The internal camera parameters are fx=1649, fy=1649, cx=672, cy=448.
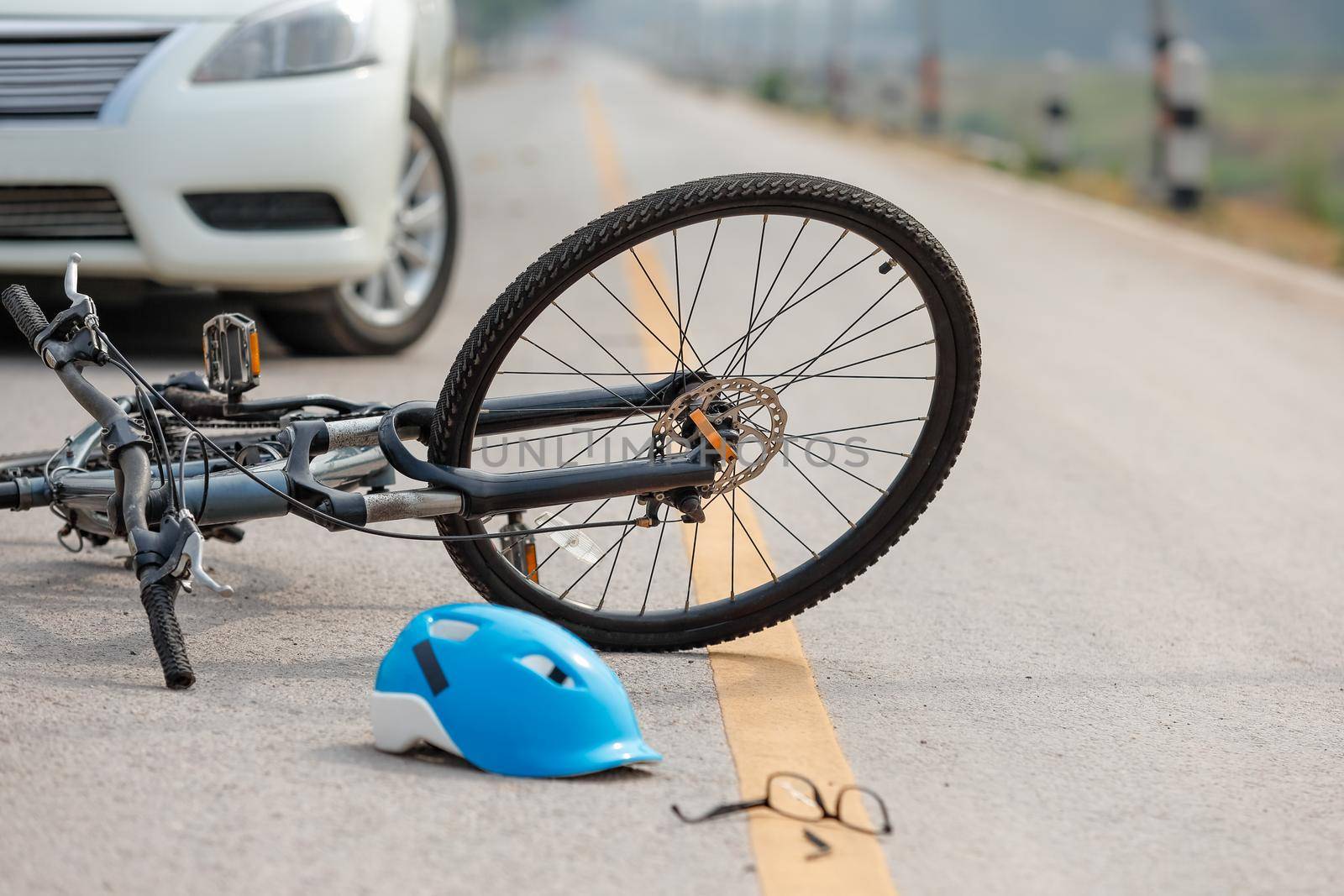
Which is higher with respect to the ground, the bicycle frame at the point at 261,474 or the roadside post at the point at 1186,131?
the bicycle frame at the point at 261,474

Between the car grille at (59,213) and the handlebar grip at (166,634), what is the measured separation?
3.03 metres

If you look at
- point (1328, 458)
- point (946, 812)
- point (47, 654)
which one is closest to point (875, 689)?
Answer: point (946, 812)

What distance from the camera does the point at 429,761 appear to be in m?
2.66

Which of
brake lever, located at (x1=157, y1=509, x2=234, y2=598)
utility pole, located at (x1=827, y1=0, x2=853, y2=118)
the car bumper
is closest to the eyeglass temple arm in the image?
brake lever, located at (x1=157, y1=509, x2=234, y2=598)

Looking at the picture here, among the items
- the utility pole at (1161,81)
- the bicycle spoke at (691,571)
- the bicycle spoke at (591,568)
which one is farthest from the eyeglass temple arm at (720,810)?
the utility pole at (1161,81)

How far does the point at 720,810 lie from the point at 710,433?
34.8 inches

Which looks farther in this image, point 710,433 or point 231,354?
point 231,354

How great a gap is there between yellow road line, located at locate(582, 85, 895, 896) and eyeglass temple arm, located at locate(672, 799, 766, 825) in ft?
0.07

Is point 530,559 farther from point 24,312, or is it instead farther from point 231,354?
point 24,312


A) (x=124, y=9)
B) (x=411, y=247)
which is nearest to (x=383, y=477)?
(x=124, y=9)

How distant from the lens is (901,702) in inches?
120

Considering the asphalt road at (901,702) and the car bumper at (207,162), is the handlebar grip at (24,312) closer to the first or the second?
the asphalt road at (901,702)

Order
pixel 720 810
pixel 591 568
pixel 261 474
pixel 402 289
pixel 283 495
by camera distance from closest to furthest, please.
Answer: pixel 720 810
pixel 283 495
pixel 261 474
pixel 591 568
pixel 402 289

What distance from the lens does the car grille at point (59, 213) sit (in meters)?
5.49
